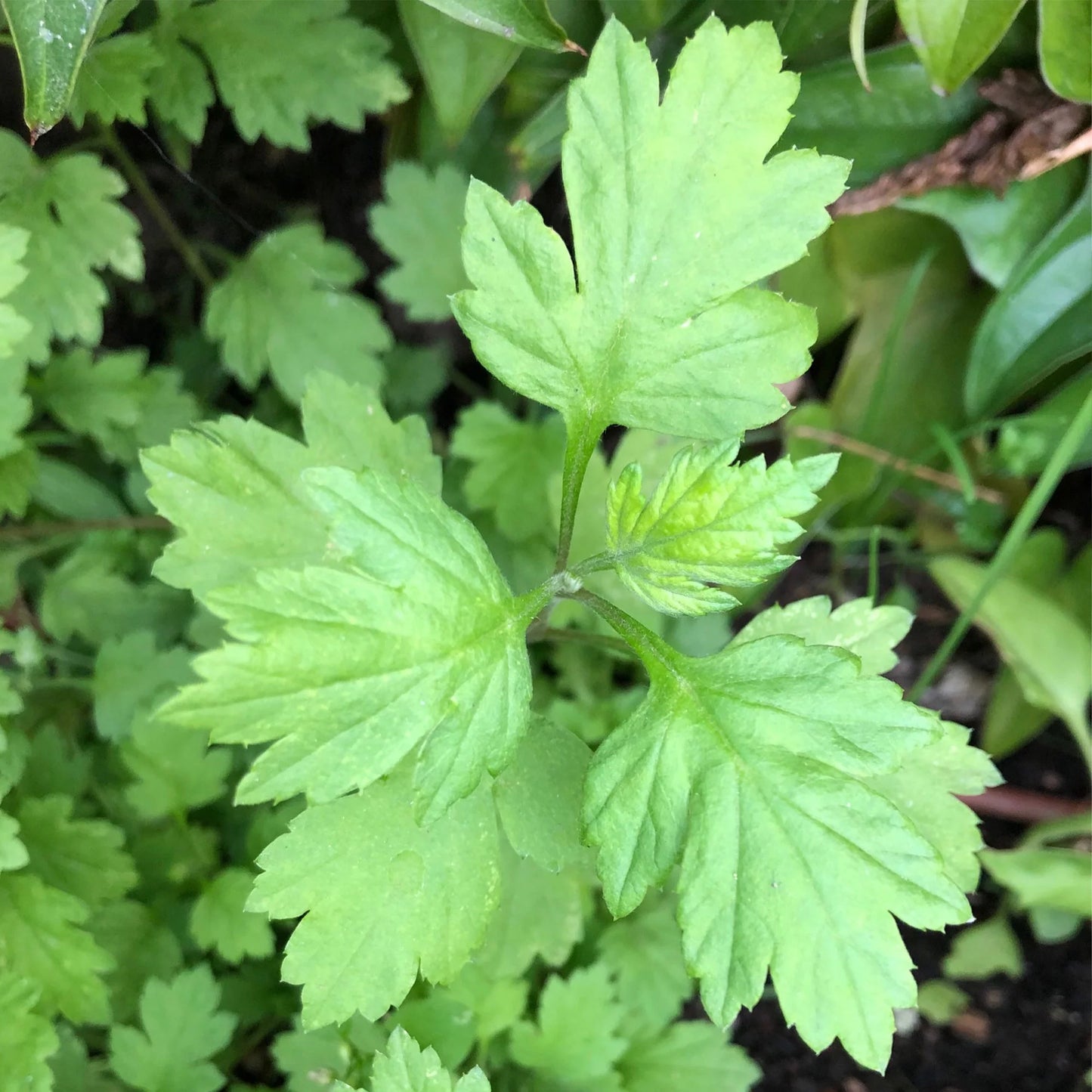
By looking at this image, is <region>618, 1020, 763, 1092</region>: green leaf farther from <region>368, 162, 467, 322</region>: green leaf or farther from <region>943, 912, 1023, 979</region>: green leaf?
<region>368, 162, 467, 322</region>: green leaf

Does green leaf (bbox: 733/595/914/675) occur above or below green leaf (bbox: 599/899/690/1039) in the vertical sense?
above

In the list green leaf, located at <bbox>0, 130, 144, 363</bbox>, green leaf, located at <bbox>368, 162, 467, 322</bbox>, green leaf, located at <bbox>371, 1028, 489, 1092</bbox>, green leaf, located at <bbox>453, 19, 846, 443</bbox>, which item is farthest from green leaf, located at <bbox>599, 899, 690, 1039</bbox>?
green leaf, located at <bbox>0, 130, 144, 363</bbox>

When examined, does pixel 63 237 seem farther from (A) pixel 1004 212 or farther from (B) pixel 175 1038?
(A) pixel 1004 212

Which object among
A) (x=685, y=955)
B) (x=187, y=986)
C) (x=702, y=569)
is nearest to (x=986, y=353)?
(x=702, y=569)

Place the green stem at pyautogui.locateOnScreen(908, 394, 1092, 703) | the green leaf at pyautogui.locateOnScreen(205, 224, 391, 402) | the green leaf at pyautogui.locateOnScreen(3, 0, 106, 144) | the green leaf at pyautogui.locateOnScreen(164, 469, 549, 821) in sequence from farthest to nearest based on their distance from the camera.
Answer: the green leaf at pyautogui.locateOnScreen(205, 224, 391, 402) < the green stem at pyautogui.locateOnScreen(908, 394, 1092, 703) < the green leaf at pyautogui.locateOnScreen(3, 0, 106, 144) < the green leaf at pyautogui.locateOnScreen(164, 469, 549, 821)

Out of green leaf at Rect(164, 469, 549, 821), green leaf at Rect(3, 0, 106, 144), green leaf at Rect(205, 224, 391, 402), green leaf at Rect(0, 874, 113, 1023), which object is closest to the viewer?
green leaf at Rect(164, 469, 549, 821)

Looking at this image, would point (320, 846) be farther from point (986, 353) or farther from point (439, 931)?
point (986, 353)

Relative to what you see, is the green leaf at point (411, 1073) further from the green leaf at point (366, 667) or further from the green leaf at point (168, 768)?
the green leaf at point (168, 768)

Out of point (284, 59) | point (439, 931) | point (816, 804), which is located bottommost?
point (439, 931)

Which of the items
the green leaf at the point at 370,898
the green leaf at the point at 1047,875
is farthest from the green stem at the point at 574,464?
the green leaf at the point at 1047,875
